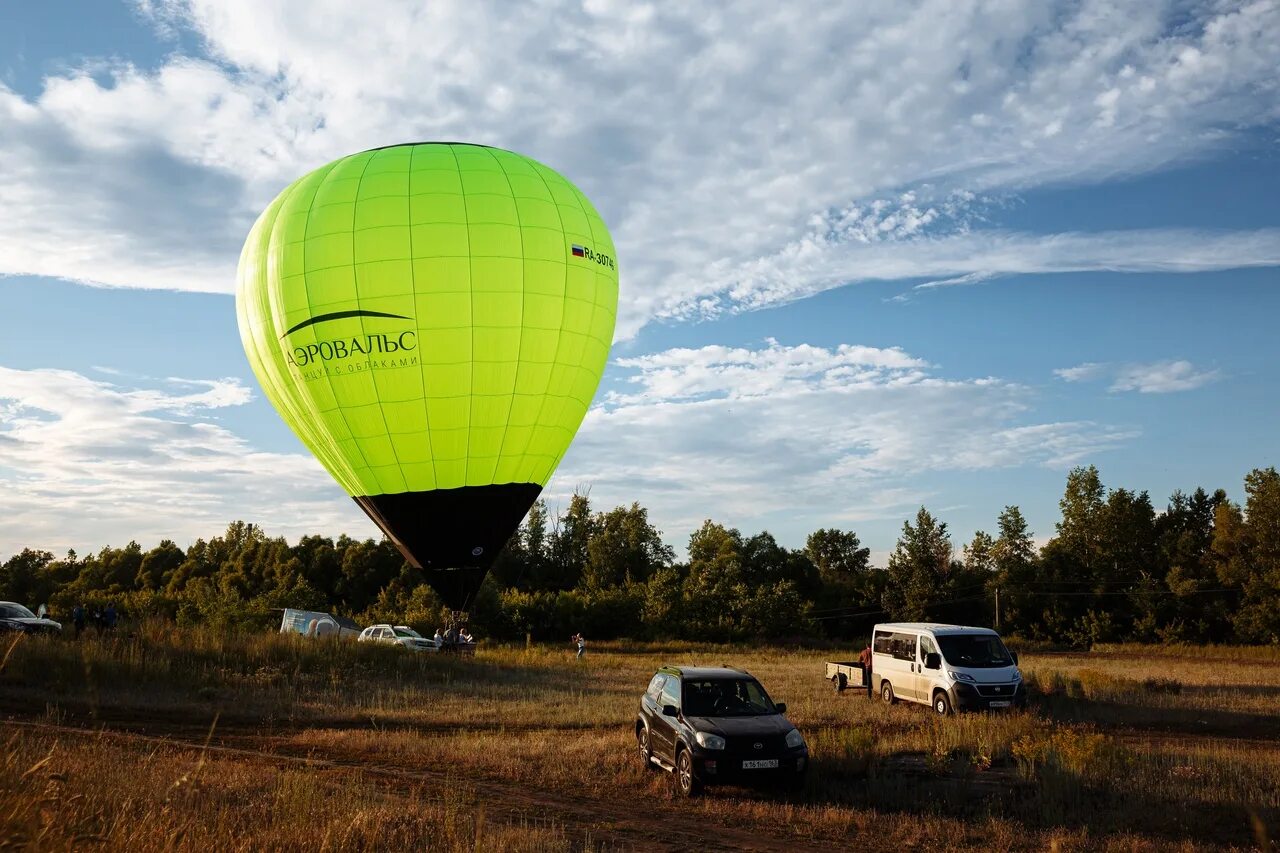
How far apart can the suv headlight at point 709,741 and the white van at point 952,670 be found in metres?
9.04

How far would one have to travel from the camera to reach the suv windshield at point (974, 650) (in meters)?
20.4

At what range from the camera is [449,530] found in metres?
22.2

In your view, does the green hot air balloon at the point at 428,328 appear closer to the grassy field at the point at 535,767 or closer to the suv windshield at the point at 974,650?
the grassy field at the point at 535,767

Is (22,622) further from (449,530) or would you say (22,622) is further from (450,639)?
(449,530)

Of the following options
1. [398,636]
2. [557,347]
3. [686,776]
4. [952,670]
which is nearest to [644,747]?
[686,776]

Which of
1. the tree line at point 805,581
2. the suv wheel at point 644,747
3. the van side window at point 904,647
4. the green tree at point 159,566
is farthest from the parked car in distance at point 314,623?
the green tree at point 159,566

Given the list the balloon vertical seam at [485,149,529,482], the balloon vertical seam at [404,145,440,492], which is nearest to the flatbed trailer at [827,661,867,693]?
the balloon vertical seam at [485,149,529,482]

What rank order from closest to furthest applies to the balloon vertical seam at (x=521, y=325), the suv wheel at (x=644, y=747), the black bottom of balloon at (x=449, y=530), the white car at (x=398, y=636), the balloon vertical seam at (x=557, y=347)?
1. the suv wheel at (x=644, y=747)
2. the balloon vertical seam at (x=521, y=325)
3. the black bottom of balloon at (x=449, y=530)
4. the balloon vertical seam at (x=557, y=347)
5. the white car at (x=398, y=636)

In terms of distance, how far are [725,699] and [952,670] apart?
8.08 meters

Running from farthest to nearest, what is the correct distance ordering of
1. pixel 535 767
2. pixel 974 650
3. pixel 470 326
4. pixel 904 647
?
pixel 904 647 < pixel 470 326 < pixel 974 650 < pixel 535 767

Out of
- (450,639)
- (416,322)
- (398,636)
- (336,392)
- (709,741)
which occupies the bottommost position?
(398,636)

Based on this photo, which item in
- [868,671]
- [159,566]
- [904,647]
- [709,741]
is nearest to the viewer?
[709,741]

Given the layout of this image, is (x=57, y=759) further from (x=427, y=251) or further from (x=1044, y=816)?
(x=427, y=251)

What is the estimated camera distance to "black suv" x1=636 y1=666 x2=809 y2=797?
12.6 meters
